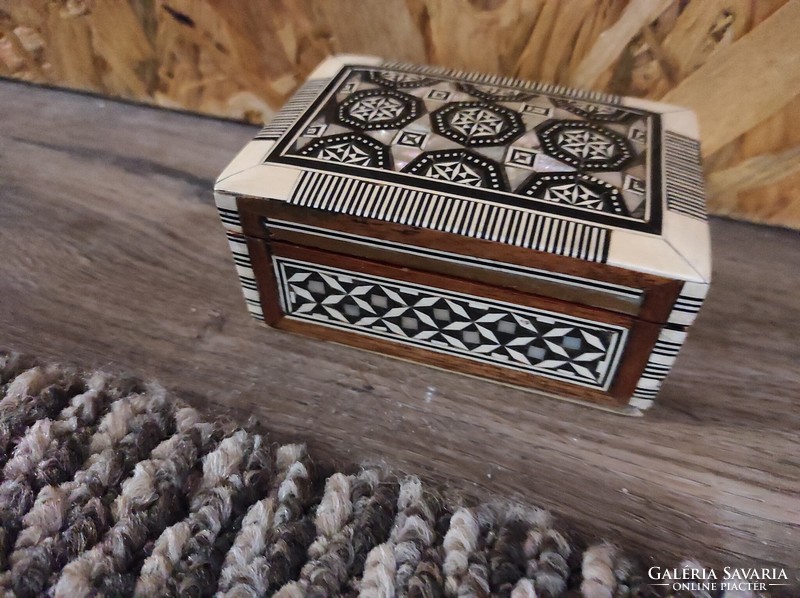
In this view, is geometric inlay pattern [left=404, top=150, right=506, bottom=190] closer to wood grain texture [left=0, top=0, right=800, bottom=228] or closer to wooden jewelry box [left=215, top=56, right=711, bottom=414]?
wooden jewelry box [left=215, top=56, right=711, bottom=414]

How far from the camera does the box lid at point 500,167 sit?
0.56 metres

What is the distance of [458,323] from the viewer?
0.66m

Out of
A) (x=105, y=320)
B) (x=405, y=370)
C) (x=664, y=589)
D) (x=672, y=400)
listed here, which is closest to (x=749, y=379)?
(x=672, y=400)

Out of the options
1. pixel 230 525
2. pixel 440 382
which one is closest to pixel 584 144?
pixel 440 382

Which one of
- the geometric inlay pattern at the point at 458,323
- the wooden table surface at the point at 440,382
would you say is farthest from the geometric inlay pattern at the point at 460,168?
the wooden table surface at the point at 440,382

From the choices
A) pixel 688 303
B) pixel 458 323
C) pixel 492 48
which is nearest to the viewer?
pixel 688 303

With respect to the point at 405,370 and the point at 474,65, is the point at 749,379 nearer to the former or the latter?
the point at 405,370

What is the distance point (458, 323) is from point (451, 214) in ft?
0.44

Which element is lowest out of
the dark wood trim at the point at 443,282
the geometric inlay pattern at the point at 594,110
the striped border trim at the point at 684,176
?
the dark wood trim at the point at 443,282

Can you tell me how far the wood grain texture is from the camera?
2.58 ft

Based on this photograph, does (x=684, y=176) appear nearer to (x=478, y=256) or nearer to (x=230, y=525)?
(x=478, y=256)

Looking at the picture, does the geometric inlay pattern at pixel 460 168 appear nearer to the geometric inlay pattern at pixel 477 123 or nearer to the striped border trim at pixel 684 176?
the geometric inlay pattern at pixel 477 123

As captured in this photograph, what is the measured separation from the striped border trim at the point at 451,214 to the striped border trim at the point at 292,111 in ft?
0.28

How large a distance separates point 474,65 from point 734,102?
1.12 ft
